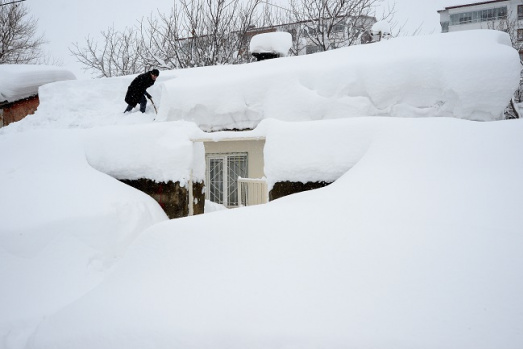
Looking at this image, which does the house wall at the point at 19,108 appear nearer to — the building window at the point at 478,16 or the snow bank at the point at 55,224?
the snow bank at the point at 55,224

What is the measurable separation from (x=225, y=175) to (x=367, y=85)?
187 inches

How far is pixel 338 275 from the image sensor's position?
217cm

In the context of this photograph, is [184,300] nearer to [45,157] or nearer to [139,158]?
[139,158]

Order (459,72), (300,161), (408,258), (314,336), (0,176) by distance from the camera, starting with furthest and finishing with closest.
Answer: (459,72), (0,176), (300,161), (408,258), (314,336)

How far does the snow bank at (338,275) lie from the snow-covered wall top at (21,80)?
39.6ft

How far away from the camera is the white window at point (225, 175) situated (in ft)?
31.6

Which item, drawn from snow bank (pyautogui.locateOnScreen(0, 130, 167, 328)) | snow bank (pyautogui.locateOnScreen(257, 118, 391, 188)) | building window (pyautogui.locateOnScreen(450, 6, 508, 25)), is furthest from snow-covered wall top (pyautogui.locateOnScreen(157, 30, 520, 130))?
building window (pyautogui.locateOnScreen(450, 6, 508, 25))

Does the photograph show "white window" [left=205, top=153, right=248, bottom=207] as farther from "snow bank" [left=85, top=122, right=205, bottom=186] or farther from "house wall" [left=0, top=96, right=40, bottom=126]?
"house wall" [left=0, top=96, right=40, bottom=126]

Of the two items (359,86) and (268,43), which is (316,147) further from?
(268,43)

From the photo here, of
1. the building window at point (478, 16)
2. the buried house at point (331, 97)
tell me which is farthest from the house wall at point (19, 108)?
the building window at point (478, 16)

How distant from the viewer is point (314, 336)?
1.86 metres

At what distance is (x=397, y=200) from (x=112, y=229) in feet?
13.4

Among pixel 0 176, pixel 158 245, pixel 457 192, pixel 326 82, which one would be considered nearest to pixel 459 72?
pixel 326 82

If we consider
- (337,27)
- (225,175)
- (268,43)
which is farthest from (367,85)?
(337,27)
